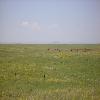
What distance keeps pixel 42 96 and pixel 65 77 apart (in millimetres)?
4240

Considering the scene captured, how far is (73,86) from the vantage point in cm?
975

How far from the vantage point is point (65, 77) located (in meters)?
11.8

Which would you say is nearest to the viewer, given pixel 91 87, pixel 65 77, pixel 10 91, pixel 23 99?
pixel 23 99

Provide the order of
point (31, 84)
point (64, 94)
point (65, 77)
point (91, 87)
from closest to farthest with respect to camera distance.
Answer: point (64, 94)
point (91, 87)
point (31, 84)
point (65, 77)

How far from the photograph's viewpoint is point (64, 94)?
8.06 metres

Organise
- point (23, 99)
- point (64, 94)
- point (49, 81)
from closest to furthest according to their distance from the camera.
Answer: point (23, 99) → point (64, 94) → point (49, 81)

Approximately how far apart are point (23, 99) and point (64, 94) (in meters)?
1.98

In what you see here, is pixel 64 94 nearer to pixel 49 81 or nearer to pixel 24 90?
pixel 24 90

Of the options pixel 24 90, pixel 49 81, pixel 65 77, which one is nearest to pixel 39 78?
pixel 49 81

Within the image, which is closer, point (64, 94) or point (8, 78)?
point (64, 94)

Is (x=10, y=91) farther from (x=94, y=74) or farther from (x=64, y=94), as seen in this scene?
(x=94, y=74)

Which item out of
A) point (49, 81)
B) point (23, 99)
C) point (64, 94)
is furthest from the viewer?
point (49, 81)

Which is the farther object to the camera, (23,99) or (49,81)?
(49,81)

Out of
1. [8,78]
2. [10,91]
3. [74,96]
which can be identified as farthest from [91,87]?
[8,78]
